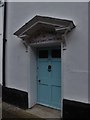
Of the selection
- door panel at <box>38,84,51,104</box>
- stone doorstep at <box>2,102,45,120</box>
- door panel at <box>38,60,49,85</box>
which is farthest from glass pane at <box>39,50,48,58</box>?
stone doorstep at <box>2,102,45,120</box>

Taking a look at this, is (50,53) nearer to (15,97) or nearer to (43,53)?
(43,53)

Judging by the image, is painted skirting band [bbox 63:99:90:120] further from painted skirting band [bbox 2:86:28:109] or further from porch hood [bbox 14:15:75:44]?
porch hood [bbox 14:15:75:44]

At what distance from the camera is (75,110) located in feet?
19.1

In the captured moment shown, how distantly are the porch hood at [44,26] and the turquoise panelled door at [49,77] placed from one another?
0.81 metres

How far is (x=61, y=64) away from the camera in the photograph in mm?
6477

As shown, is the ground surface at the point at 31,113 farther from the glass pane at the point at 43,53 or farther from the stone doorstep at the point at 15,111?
the glass pane at the point at 43,53

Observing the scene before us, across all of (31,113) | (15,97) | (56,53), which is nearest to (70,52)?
(56,53)

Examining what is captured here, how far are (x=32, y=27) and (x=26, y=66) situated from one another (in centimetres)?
160

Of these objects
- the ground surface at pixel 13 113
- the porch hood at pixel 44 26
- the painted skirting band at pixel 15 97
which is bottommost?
the ground surface at pixel 13 113

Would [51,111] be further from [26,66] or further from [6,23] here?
[6,23]

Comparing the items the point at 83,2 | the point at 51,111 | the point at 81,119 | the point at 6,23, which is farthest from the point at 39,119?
the point at 6,23

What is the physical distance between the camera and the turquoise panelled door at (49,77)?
7023mm

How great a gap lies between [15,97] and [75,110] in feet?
10.3

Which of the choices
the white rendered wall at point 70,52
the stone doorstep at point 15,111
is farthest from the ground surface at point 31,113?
the white rendered wall at point 70,52
